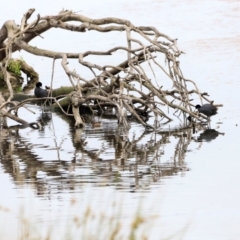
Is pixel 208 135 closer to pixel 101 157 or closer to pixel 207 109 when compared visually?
pixel 207 109

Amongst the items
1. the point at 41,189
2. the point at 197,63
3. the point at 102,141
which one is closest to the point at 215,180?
the point at 41,189

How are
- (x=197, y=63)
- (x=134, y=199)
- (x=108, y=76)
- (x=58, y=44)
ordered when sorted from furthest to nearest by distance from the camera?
(x=58, y=44), (x=197, y=63), (x=108, y=76), (x=134, y=199)

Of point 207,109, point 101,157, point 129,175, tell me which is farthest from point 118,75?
point 129,175

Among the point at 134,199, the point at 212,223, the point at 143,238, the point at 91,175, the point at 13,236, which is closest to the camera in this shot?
the point at 143,238

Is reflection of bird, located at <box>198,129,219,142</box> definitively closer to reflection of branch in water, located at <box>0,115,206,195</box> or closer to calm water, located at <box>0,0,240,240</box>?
calm water, located at <box>0,0,240,240</box>

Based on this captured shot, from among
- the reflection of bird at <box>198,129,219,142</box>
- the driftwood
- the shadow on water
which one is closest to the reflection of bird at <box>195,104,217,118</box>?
the driftwood

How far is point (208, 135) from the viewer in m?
17.0

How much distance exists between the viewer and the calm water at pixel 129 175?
10.4 m

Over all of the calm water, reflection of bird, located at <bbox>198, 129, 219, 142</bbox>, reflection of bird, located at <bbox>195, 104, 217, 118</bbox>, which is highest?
reflection of bird, located at <bbox>195, 104, 217, 118</bbox>

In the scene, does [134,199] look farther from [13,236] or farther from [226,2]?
[226,2]

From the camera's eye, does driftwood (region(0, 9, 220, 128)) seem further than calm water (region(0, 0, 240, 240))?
Yes

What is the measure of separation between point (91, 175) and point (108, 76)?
15.9ft

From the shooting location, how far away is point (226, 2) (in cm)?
3762

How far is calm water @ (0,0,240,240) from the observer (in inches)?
411
